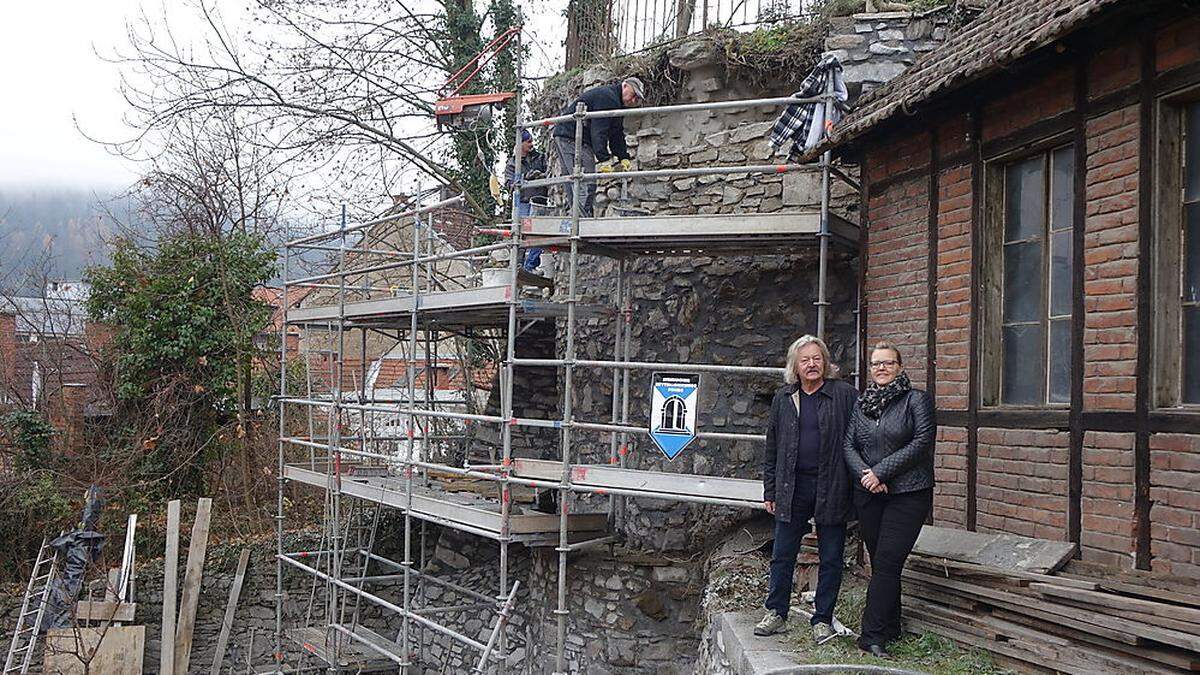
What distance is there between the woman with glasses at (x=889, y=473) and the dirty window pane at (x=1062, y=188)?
1.24 m

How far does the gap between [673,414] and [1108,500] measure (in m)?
3.34

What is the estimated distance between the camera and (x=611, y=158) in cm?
1017

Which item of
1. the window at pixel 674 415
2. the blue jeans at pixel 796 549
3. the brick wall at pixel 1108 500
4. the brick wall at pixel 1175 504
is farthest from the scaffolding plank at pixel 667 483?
the brick wall at pixel 1175 504

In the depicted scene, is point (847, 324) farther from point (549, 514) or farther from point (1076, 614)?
point (1076, 614)

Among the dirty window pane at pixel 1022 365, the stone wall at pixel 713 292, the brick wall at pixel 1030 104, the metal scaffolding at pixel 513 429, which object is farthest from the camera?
the stone wall at pixel 713 292

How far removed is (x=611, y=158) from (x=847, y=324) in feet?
Result: 8.61

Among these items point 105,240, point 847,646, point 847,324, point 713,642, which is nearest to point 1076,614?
point 847,646

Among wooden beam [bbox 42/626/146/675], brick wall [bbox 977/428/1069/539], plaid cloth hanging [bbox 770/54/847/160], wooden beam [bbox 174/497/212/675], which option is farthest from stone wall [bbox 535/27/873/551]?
wooden beam [bbox 42/626/146/675]

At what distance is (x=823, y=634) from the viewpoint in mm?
6488

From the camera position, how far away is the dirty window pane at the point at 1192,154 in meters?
5.43

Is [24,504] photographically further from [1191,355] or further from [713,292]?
[1191,355]

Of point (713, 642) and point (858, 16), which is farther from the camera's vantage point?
point (858, 16)

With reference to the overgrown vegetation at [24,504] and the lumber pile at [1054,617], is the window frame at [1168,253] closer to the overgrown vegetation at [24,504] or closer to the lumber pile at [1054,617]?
the lumber pile at [1054,617]

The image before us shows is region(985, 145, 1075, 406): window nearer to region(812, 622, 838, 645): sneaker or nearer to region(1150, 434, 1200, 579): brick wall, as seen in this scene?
region(1150, 434, 1200, 579): brick wall
